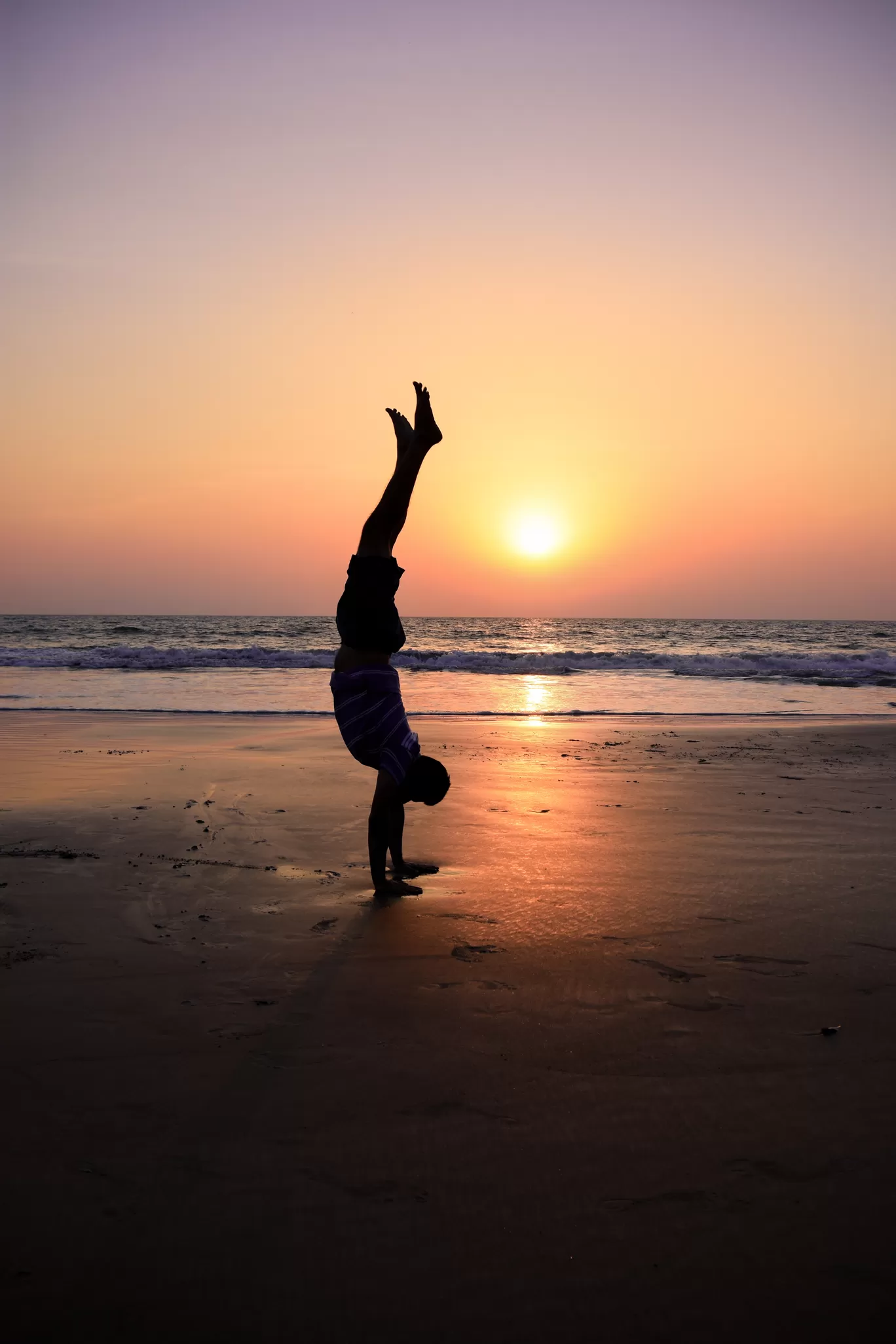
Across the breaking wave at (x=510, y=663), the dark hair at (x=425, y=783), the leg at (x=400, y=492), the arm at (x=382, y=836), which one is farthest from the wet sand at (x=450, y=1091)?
the breaking wave at (x=510, y=663)

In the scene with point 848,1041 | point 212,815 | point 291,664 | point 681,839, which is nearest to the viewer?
point 848,1041

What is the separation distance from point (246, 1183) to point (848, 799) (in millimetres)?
6215

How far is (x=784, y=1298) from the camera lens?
1.80 metres

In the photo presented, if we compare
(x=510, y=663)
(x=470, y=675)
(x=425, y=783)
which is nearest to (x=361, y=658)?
(x=425, y=783)

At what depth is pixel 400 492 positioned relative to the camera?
14.3 ft

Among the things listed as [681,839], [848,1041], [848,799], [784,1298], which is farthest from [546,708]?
[784,1298]

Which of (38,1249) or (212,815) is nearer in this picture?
(38,1249)

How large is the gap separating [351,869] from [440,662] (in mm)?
27778

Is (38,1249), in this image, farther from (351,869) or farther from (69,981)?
(351,869)

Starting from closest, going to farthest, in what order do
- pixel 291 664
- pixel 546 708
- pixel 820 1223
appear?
pixel 820 1223, pixel 546 708, pixel 291 664

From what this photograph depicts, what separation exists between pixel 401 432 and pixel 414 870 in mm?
2378

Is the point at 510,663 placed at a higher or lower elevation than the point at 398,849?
lower

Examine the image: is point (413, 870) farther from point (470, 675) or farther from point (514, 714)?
point (470, 675)

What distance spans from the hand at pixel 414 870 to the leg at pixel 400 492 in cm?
176
